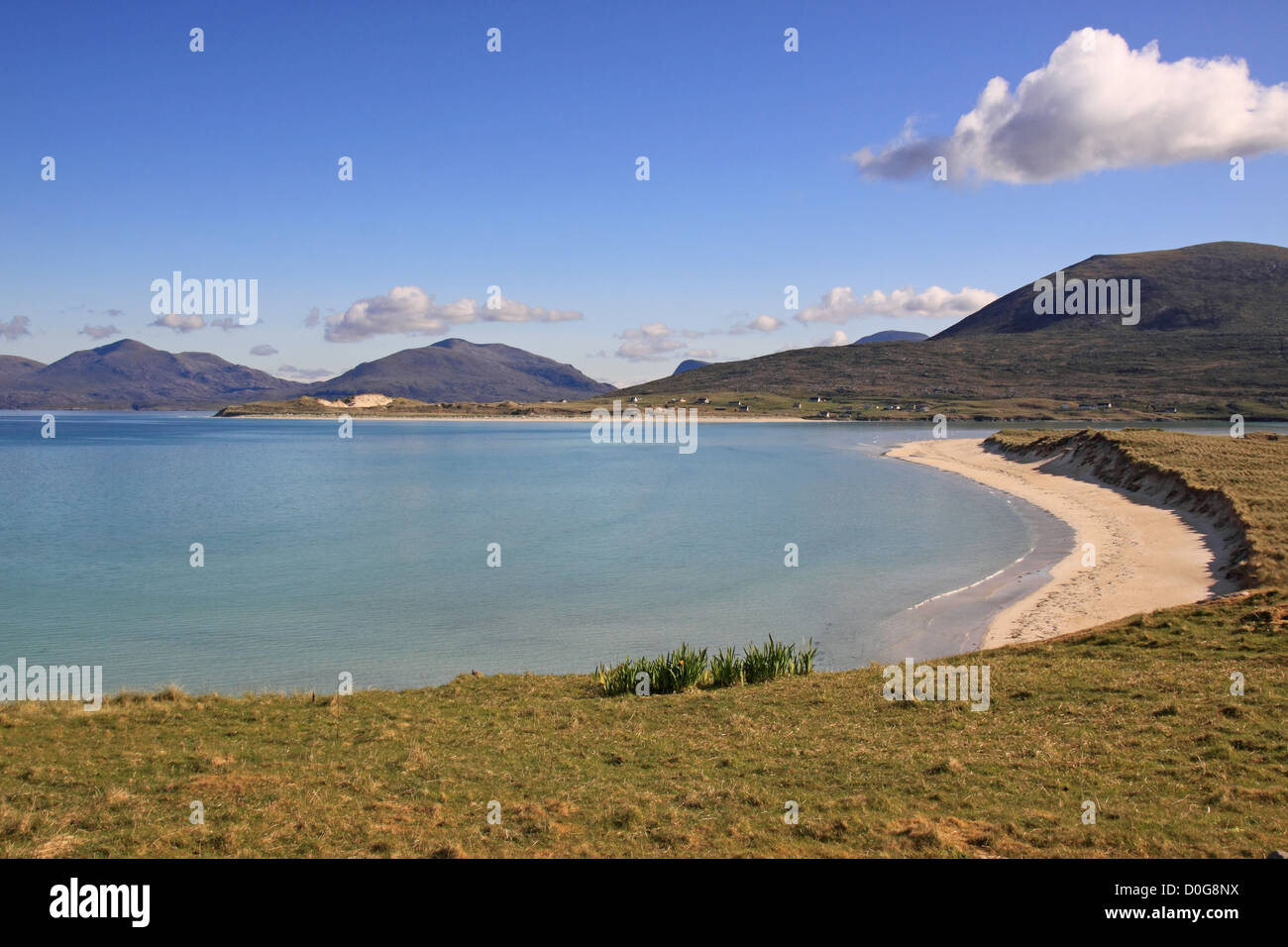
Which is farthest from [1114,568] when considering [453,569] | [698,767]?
[453,569]

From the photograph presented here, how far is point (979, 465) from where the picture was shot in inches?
3253

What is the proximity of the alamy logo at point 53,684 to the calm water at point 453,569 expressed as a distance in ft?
2.29

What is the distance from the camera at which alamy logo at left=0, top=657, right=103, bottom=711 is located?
17.2m

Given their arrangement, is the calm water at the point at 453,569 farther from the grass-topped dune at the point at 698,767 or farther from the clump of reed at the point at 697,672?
the grass-topped dune at the point at 698,767

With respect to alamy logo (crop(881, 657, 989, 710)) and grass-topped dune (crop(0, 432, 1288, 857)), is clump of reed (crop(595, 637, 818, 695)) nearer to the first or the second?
grass-topped dune (crop(0, 432, 1288, 857))

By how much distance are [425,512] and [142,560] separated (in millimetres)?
20312

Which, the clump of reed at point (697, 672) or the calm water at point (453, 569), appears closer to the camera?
the clump of reed at point (697, 672)

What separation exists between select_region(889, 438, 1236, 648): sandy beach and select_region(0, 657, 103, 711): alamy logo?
2197cm

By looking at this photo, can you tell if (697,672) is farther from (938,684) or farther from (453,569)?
(453,569)
